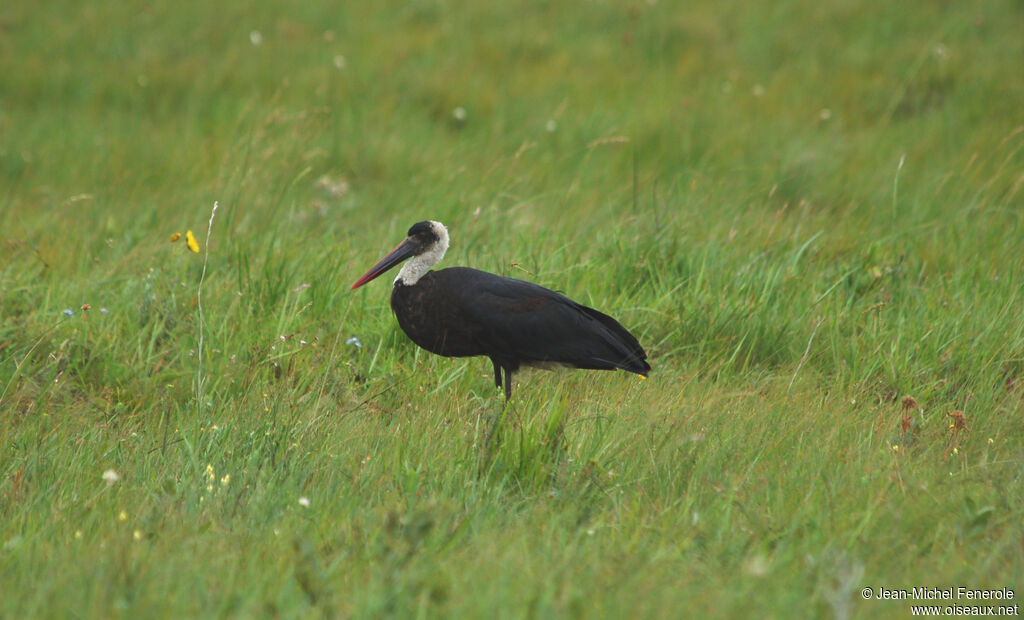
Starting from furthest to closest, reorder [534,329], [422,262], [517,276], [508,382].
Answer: [517,276]
[422,262]
[508,382]
[534,329]

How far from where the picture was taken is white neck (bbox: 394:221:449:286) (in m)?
4.06

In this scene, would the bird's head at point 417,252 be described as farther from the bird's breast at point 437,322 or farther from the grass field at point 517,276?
the grass field at point 517,276

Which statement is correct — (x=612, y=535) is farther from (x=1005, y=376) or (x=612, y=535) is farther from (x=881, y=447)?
(x=1005, y=376)

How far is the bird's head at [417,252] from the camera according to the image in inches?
161

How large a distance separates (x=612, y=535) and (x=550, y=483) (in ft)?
1.26

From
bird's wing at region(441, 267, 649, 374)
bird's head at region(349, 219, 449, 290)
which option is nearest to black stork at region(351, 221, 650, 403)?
bird's wing at region(441, 267, 649, 374)

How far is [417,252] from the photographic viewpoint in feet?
13.6

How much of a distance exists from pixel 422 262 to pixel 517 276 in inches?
32.5

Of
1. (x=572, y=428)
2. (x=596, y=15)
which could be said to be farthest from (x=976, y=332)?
(x=596, y=15)

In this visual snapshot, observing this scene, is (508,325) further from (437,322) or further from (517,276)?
(517,276)

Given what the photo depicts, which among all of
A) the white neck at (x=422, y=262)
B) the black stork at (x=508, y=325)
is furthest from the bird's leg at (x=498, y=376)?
the white neck at (x=422, y=262)

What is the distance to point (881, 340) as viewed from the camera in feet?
13.9

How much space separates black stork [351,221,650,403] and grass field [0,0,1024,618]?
18cm

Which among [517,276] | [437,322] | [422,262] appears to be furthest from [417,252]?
[517,276]
